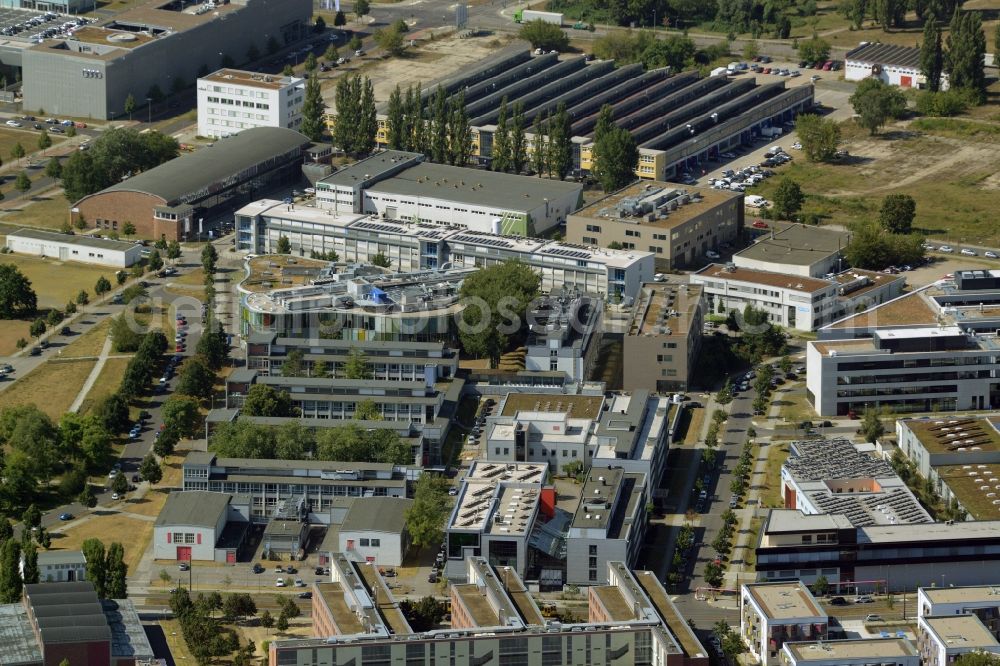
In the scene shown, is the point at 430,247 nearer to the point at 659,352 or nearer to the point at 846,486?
the point at 659,352

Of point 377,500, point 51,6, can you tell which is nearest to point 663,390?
point 377,500

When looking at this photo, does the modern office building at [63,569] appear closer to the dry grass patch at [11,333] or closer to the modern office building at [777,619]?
the modern office building at [777,619]

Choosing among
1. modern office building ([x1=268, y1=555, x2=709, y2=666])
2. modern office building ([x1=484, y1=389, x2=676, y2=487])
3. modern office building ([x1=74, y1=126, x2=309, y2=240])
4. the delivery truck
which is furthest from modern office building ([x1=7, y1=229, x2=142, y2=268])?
the delivery truck

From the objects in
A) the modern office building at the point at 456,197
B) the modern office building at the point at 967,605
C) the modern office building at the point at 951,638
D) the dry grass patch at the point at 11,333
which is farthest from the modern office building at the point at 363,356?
the modern office building at the point at 951,638

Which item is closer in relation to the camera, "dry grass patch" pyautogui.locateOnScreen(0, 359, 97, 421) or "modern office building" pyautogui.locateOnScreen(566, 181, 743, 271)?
"dry grass patch" pyautogui.locateOnScreen(0, 359, 97, 421)

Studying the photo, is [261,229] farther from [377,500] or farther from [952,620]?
[952,620]

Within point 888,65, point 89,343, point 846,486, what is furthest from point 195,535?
point 888,65

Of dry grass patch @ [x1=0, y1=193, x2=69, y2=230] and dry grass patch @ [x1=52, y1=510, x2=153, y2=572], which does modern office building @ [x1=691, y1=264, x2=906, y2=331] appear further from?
dry grass patch @ [x1=0, y1=193, x2=69, y2=230]
